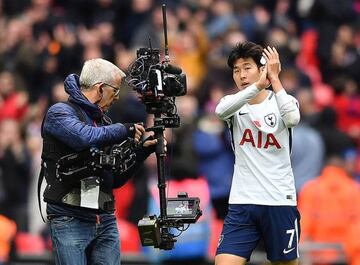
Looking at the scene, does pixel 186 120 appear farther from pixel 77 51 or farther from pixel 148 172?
pixel 77 51

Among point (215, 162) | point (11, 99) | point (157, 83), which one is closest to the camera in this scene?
point (157, 83)

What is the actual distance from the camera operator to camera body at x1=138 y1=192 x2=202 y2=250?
415 mm

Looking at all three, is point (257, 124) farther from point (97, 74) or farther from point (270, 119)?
point (97, 74)

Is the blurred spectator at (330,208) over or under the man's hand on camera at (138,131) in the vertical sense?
under

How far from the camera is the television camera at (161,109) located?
9.87m

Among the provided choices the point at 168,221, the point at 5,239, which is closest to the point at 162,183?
the point at 168,221

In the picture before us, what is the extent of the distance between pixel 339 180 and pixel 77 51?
563 cm

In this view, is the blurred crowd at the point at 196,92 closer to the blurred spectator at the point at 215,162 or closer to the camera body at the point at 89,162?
the blurred spectator at the point at 215,162

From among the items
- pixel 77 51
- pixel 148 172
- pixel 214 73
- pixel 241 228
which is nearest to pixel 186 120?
pixel 148 172

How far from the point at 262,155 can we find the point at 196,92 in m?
7.31

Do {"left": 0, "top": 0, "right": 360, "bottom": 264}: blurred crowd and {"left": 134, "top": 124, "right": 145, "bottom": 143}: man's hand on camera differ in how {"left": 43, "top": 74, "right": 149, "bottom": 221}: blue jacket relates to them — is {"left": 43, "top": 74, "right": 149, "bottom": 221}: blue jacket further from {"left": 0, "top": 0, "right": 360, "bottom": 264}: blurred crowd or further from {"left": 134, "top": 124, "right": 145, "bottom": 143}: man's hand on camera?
{"left": 0, "top": 0, "right": 360, "bottom": 264}: blurred crowd

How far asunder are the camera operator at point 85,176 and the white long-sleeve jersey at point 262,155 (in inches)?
30.1

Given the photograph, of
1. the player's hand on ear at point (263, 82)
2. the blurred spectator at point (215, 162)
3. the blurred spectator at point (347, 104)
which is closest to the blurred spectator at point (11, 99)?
the blurred spectator at point (215, 162)

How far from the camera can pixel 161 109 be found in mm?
9977
